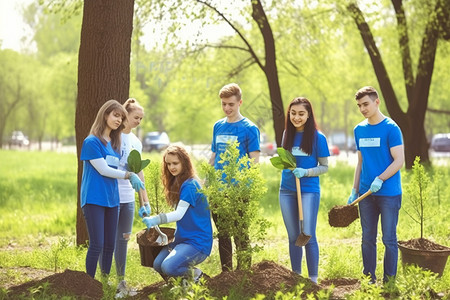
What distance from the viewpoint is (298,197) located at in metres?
4.98

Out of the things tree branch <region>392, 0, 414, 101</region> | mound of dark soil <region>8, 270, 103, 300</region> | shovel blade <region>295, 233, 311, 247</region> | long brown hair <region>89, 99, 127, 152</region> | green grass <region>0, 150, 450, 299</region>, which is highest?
tree branch <region>392, 0, 414, 101</region>

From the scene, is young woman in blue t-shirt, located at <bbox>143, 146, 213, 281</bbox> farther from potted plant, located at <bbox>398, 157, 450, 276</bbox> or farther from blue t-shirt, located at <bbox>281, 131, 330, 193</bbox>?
potted plant, located at <bbox>398, 157, 450, 276</bbox>

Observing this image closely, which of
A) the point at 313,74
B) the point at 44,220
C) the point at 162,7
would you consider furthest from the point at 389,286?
the point at 313,74

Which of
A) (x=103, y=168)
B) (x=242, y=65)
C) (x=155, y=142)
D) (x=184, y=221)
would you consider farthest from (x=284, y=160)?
(x=155, y=142)

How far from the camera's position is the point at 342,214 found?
5.17m

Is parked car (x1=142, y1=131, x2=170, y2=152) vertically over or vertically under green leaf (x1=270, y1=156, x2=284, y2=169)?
under

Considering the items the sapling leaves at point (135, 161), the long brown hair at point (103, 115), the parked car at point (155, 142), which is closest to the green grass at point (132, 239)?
the sapling leaves at point (135, 161)

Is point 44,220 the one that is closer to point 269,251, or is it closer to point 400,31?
point 269,251

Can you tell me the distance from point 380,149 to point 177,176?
6.06 ft

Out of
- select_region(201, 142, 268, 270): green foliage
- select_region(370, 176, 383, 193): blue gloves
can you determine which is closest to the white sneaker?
select_region(201, 142, 268, 270): green foliage

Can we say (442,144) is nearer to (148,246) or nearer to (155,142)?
(155,142)

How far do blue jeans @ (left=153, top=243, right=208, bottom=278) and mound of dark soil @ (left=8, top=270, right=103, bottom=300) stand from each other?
0.55 meters

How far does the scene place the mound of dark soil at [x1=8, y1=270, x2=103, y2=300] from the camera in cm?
449

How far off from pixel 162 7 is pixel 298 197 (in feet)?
27.0
